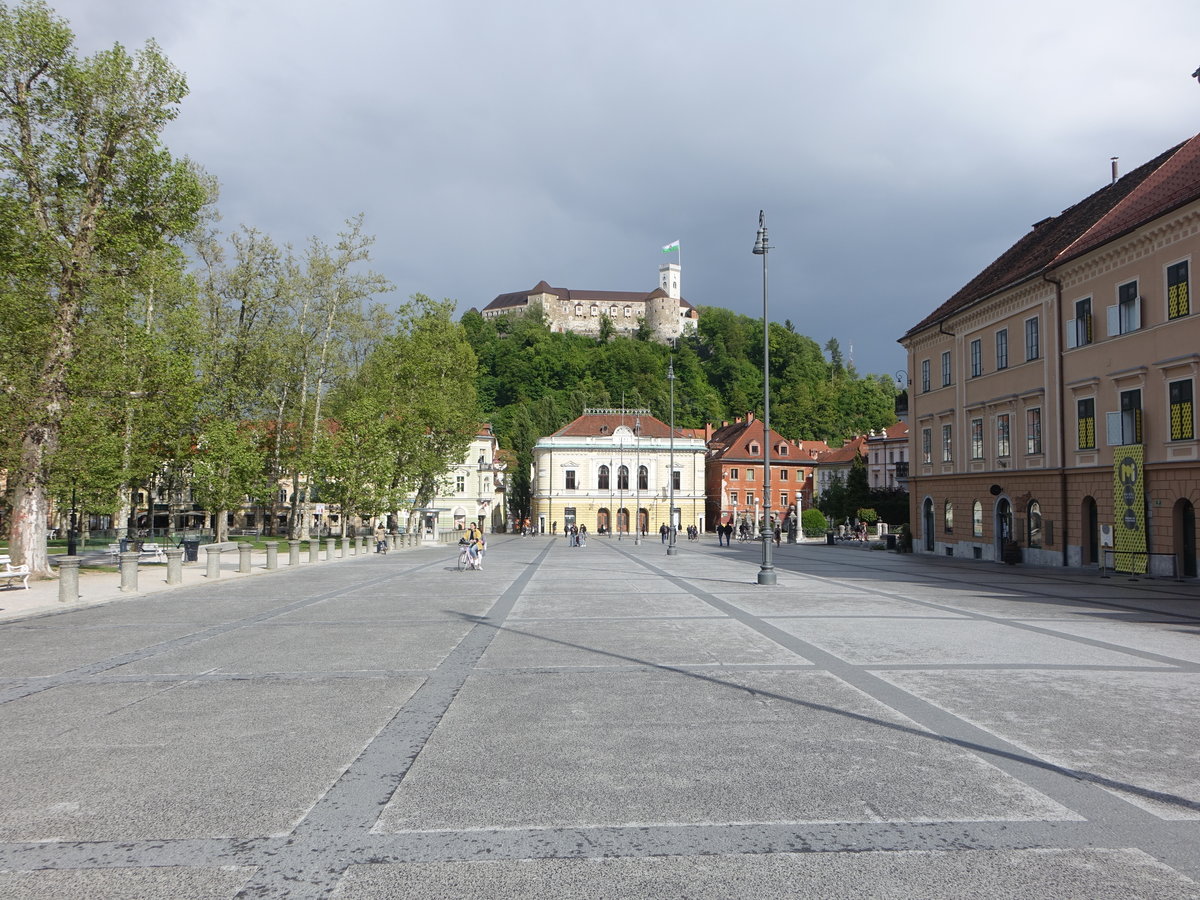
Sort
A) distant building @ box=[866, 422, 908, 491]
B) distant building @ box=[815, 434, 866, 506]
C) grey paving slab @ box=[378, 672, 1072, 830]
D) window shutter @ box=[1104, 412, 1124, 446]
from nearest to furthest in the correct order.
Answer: grey paving slab @ box=[378, 672, 1072, 830], window shutter @ box=[1104, 412, 1124, 446], distant building @ box=[866, 422, 908, 491], distant building @ box=[815, 434, 866, 506]

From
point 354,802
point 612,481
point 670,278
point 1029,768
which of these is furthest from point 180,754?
point 670,278

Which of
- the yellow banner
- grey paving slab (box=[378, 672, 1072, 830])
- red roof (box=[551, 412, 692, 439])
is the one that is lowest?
grey paving slab (box=[378, 672, 1072, 830])

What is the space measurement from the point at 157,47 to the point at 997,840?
28.0 meters

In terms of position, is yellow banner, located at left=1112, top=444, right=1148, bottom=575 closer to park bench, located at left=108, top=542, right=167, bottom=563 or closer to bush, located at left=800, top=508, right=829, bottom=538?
park bench, located at left=108, top=542, right=167, bottom=563

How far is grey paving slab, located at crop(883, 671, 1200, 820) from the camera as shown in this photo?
18.9ft

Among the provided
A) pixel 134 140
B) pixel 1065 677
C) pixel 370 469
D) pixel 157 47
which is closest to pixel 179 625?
pixel 1065 677

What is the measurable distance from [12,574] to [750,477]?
8233 cm

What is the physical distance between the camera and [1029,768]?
6012 mm

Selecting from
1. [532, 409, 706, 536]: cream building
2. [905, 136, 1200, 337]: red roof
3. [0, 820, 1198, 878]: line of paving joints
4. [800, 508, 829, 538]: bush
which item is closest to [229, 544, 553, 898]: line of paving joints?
[0, 820, 1198, 878]: line of paving joints

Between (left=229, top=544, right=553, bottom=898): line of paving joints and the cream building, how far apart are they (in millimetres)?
82880

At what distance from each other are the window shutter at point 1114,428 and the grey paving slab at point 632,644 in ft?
64.2

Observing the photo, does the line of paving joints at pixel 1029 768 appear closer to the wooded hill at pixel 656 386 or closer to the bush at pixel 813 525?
the bush at pixel 813 525

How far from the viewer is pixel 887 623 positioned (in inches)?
553

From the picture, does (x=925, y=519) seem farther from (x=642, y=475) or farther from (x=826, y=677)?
(x=642, y=475)
